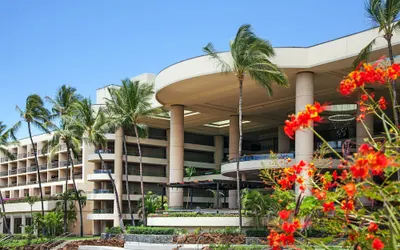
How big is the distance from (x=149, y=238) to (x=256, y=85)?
1295 cm

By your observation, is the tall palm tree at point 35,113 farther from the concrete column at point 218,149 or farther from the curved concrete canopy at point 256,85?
the concrete column at point 218,149

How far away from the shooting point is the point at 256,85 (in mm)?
38844

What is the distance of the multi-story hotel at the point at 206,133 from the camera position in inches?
1377

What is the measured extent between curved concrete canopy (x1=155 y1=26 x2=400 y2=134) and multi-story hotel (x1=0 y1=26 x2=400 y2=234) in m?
0.06

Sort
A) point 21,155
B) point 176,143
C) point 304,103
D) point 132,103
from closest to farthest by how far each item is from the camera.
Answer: point 304,103
point 132,103
point 176,143
point 21,155

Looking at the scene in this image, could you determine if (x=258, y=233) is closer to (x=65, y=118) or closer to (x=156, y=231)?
(x=156, y=231)

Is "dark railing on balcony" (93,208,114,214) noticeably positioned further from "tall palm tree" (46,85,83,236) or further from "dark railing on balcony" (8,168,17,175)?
"dark railing on balcony" (8,168,17,175)

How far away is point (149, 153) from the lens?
6347 cm

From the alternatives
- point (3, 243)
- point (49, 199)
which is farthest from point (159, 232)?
point (49, 199)

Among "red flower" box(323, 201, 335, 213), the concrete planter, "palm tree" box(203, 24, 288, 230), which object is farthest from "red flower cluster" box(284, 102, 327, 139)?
the concrete planter

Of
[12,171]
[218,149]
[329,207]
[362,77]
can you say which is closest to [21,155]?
[12,171]

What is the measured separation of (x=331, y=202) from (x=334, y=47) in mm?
28396

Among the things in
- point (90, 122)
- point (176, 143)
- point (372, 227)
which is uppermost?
point (90, 122)

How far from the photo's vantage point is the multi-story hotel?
115 ft
